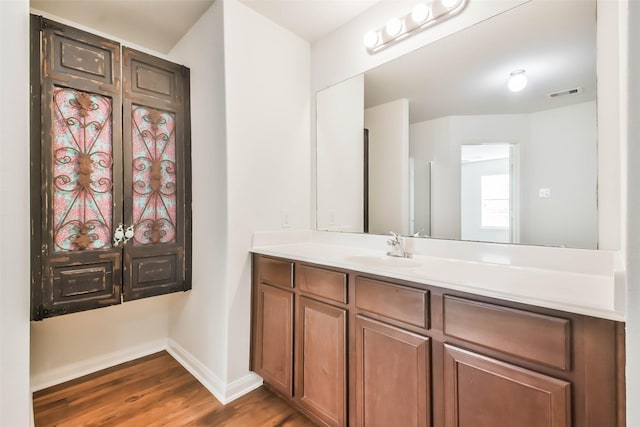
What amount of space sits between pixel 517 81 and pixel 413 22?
0.69m

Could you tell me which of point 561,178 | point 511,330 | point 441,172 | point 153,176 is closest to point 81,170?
point 153,176

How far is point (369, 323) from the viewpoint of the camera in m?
1.30

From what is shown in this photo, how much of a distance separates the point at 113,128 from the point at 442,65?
209 centimetres

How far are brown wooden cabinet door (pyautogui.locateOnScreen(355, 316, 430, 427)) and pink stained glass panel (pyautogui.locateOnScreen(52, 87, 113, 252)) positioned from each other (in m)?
1.71

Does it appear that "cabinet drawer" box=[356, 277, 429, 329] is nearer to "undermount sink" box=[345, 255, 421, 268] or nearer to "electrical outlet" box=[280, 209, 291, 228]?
"undermount sink" box=[345, 255, 421, 268]

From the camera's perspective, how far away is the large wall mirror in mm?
1218

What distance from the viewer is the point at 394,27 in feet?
5.67

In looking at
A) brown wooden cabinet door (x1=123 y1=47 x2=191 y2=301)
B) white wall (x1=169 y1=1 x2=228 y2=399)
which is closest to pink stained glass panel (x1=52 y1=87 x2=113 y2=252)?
brown wooden cabinet door (x1=123 y1=47 x2=191 y2=301)

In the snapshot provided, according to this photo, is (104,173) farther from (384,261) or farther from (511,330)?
(511,330)


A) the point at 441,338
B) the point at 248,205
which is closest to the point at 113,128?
the point at 248,205

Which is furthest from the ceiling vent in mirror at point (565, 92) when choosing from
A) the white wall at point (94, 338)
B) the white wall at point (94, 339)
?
the white wall at point (94, 339)

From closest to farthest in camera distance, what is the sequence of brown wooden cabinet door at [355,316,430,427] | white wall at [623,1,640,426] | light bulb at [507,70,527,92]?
white wall at [623,1,640,426]
brown wooden cabinet door at [355,316,430,427]
light bulb at [507,70,527,92]

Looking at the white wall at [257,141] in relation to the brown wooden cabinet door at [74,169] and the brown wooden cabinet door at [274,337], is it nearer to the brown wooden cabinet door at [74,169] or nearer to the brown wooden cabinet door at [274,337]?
the brown wooden cabinet door at [274,337]

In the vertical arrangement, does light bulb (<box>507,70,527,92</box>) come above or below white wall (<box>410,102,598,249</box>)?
above
